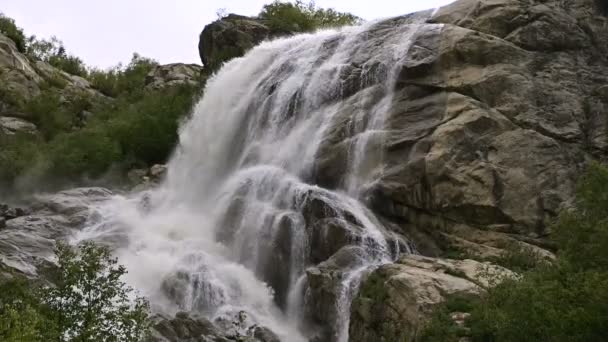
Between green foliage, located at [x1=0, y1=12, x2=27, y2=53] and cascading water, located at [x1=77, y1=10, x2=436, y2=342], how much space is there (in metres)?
23.4

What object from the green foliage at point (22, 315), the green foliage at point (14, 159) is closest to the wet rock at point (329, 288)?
the green foliage at point (22, 315)

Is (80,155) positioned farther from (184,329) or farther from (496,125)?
(496,125)

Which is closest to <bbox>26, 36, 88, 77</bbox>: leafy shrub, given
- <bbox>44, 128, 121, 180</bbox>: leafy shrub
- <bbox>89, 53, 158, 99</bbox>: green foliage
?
<bbox>89, 53, 158, 99</bbox>: green foliage

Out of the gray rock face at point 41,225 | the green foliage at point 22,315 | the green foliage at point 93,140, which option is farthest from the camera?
the green foliage at point 93,140

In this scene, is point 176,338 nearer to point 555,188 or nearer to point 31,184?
point 555,188

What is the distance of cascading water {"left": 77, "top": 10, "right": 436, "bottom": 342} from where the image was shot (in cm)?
2677

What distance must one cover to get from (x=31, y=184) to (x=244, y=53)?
56.8 feet

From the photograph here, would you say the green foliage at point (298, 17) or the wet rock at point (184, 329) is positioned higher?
the green foliage at point (298, 17)

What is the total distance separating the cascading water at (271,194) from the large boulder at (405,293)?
4.58 feet

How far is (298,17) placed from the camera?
189ft

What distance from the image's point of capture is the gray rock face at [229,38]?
170 feet

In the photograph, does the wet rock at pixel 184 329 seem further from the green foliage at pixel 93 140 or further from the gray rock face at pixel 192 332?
the green foliage at pixel 93 140

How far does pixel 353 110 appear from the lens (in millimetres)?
33656

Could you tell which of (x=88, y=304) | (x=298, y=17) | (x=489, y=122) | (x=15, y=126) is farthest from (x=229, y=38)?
(x=88, y=304)
